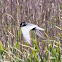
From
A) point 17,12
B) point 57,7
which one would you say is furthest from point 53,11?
point 17,12

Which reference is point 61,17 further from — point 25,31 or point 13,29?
point 25,31

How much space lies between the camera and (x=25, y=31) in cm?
111

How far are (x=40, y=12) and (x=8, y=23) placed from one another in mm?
378

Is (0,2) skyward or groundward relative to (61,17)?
skyward

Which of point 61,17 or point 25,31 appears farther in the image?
point 61,17

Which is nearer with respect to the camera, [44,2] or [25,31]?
[25,31]

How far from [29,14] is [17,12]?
12cm

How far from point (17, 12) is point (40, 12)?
0.26m

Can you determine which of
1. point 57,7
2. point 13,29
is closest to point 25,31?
point 13,29

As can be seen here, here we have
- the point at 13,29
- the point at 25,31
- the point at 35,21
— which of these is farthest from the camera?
the point at 35,21

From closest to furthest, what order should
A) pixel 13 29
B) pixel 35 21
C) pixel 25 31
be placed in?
1. pixel 25 31
2. pixel 13 29
3. pixel 35 21

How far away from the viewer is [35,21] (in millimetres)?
2172

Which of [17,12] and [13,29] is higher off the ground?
[17,12]

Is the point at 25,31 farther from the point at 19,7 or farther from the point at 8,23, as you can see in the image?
the point at 19,7
